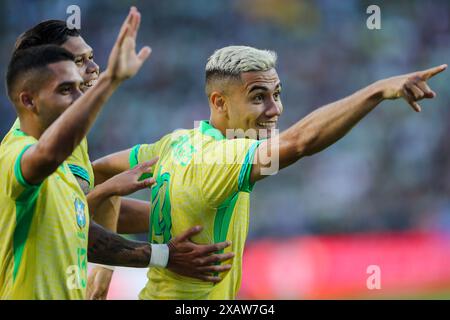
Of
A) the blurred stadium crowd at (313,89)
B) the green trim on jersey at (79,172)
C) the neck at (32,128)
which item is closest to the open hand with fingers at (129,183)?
the green trim on jersey at (79,172)

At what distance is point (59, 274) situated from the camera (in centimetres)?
360

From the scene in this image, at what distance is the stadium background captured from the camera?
31.8 feet

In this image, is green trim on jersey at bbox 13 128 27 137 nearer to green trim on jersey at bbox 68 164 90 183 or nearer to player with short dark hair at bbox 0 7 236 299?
player with short dark hair at bbox 0 7 236 299

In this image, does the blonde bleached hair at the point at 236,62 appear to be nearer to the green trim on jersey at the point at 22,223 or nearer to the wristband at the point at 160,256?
the wristband at the point at 160,256

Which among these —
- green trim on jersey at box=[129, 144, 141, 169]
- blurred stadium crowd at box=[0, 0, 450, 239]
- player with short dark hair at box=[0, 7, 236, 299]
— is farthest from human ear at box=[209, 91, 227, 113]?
blurred stadium crowd at box=[0, 0, 450, 239]

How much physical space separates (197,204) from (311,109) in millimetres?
7689

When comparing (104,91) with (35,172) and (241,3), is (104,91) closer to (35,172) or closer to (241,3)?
(35,172)

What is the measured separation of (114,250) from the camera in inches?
171

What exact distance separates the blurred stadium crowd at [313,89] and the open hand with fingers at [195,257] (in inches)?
235

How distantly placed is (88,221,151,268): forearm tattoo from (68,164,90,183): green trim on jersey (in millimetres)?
306

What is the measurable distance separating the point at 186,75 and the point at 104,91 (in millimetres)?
8821

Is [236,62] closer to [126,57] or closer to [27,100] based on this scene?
[27,100]

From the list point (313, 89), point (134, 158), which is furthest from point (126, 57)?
point (313, 89)
